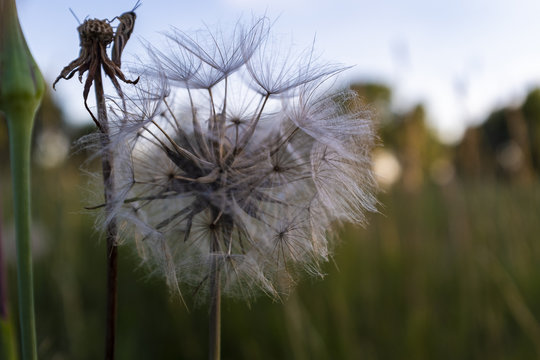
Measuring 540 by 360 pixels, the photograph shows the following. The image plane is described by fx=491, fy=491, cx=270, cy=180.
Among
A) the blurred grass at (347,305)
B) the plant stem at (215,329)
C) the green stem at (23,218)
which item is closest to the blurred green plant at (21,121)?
the green stem at (23,218)

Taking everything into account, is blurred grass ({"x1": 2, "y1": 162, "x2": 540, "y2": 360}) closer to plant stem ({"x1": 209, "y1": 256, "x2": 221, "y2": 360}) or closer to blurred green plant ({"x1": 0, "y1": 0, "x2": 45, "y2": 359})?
plant stem ({"x1": 209, "y1": 256, "x2": 221, "y2": 360})

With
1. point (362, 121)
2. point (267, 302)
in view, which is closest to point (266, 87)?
point (362, 121)

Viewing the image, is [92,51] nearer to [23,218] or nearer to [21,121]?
[21,121]

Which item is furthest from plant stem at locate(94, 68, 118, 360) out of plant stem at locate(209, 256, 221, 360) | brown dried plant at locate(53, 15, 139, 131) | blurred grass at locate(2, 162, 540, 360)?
blurred grass at locate(2, 162, 540, 360)

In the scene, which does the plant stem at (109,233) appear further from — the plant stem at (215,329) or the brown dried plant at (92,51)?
the plant stem at (215,329)

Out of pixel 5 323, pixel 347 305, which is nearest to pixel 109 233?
pixel 5 323

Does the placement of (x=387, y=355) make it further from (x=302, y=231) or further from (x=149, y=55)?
(x=149, y=55)
